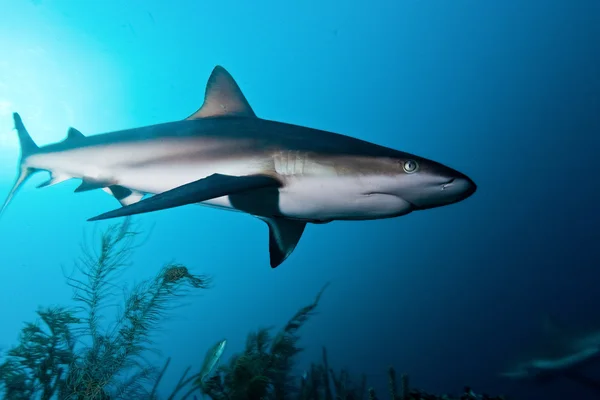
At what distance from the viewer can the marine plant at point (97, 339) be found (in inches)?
177

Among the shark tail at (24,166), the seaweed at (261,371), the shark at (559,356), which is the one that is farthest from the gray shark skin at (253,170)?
the shark at (559,356)

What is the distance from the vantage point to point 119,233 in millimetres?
5246

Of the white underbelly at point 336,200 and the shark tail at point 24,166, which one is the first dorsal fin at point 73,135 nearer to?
the shark tail at point 24,166

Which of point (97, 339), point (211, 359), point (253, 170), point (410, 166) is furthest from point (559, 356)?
point (253, 170)

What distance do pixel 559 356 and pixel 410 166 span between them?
21.0 m

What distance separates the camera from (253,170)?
2.72 m

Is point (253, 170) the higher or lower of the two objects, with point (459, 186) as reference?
higher

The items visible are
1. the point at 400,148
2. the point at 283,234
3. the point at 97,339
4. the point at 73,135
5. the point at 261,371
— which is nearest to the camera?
the point at 283,234

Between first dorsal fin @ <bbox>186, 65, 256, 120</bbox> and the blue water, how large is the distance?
23.4ft

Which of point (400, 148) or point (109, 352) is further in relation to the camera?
point (400, 148)

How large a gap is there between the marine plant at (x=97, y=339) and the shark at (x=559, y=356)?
19.8 meters

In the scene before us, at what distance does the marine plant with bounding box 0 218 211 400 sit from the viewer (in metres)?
4.50

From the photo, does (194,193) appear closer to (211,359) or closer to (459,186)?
(459,186)

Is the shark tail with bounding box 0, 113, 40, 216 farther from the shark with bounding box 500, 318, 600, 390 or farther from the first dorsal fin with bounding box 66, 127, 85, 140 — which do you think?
the shark with bounding box 500, 318, 600, 390
